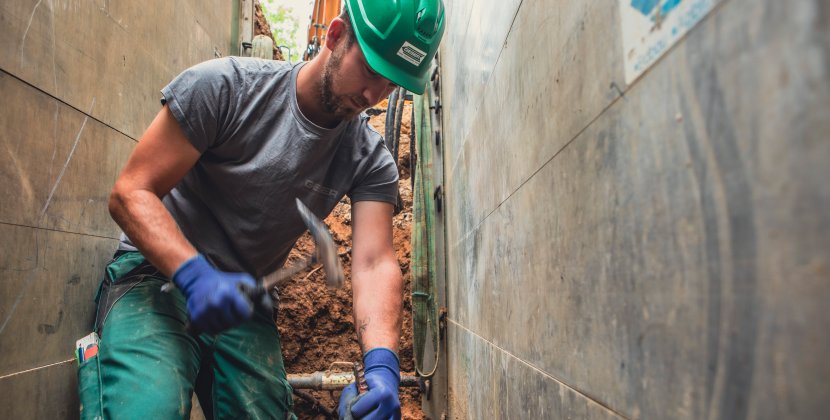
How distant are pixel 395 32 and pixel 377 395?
4.28ft

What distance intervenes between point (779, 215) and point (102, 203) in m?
2.68

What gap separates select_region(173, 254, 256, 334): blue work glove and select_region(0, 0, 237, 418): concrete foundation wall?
2.40ft

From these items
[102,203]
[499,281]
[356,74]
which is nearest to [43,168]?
[102,203]

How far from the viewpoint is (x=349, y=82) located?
80.7 inches

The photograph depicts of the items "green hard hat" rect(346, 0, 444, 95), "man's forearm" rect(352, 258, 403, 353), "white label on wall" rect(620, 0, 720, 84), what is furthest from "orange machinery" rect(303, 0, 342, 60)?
"white label on wall" rect(620, 0, 720, 84)

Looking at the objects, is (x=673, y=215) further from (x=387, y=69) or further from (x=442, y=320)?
(x=442, y=320)

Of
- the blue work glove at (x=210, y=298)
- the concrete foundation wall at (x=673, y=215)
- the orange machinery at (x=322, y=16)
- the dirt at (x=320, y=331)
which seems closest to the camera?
the concrete foundation wall at (x=673, y=215)

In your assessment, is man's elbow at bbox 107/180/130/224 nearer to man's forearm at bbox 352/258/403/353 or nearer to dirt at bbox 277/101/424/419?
man's forearm at bbox 352/258/403/353

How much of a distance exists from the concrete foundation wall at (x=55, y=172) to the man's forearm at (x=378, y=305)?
3.94 feet

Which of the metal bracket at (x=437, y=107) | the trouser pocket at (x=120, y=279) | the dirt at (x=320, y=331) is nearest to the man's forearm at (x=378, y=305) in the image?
the trouser pocket at (x=120, y=279)

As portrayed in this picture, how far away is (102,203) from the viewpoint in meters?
2.48

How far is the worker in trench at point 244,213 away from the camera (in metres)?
1.71

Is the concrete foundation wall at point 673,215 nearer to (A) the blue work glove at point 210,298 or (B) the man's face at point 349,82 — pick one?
(B) the man's face at point 349,82

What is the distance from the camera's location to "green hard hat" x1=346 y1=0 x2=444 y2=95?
6.52 ft
